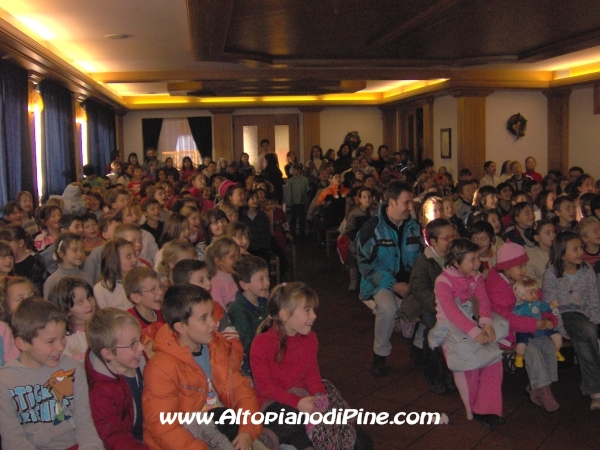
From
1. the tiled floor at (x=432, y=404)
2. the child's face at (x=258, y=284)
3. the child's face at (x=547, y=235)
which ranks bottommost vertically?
the tiled floor at (x=432, y=404)

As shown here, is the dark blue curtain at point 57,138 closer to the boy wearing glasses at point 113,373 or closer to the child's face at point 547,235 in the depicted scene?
the child's face at point 547,235

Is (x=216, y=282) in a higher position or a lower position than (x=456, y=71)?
lower

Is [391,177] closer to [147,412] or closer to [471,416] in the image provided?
[471,416]

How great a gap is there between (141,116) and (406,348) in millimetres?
13705

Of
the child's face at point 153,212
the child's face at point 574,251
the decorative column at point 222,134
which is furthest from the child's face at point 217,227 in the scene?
the decorative column at point 222,134

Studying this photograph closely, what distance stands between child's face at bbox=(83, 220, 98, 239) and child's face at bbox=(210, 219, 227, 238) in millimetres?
970

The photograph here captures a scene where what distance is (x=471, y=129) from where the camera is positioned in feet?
42.5

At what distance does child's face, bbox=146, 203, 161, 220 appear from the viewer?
6.18 meters

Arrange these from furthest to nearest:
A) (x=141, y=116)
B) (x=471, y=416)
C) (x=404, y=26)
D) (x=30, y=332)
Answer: (x=141, y=116) → (x=404, y=26) → (x=471, y=416) → (x=30, y=332)

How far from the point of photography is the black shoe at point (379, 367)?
4777mm

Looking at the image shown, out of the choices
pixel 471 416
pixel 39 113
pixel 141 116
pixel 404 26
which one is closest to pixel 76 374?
pixel 471 416

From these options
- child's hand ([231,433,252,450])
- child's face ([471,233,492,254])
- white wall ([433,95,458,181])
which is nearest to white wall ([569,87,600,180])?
white wall ([433,95,458,181])

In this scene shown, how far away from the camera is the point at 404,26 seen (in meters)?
7.30

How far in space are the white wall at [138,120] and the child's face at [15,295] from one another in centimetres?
1461
